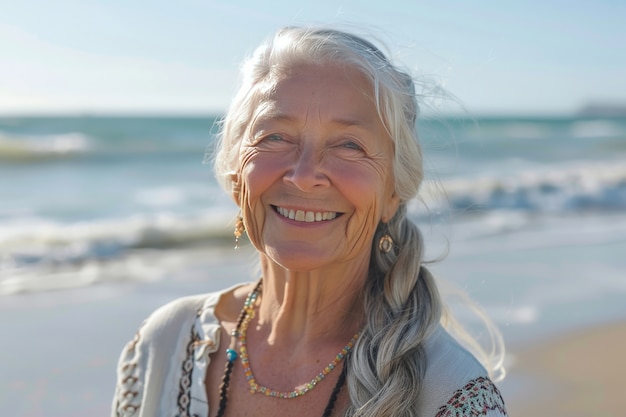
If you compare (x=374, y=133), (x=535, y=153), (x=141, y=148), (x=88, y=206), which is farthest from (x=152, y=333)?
(x=535, y=153)

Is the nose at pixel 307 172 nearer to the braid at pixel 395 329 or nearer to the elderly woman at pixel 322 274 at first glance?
the elderly woman at pixel 322 274

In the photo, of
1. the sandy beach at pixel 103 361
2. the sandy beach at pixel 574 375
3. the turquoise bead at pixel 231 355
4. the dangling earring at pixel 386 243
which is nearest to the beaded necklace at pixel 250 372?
the turquoise bead at pixel 231 355

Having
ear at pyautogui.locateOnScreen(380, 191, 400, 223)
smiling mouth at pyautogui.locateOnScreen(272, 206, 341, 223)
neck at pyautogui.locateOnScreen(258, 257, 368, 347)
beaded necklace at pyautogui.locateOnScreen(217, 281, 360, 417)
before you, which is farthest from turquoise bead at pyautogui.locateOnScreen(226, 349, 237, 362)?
ear at pyautogui.locateOnScreen(380, 191, 400, 223)

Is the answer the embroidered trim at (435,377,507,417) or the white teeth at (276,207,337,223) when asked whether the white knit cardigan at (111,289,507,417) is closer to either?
the embroidered trim at (435,377,507,417)

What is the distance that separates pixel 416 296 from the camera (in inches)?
93.6

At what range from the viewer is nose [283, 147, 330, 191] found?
2.20 m

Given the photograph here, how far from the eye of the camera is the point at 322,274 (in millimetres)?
2455

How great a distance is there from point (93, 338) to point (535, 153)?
20.6m

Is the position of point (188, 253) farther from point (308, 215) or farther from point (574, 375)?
point (308, 215)

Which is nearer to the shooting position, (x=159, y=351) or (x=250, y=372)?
(x=250, y=372)

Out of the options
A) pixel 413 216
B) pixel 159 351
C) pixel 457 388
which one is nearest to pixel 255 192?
pixel 159 351

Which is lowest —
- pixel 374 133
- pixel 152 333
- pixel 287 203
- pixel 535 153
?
pixel 535 153

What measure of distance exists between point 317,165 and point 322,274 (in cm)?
39

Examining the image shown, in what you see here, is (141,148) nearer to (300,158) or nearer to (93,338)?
(93,338)
